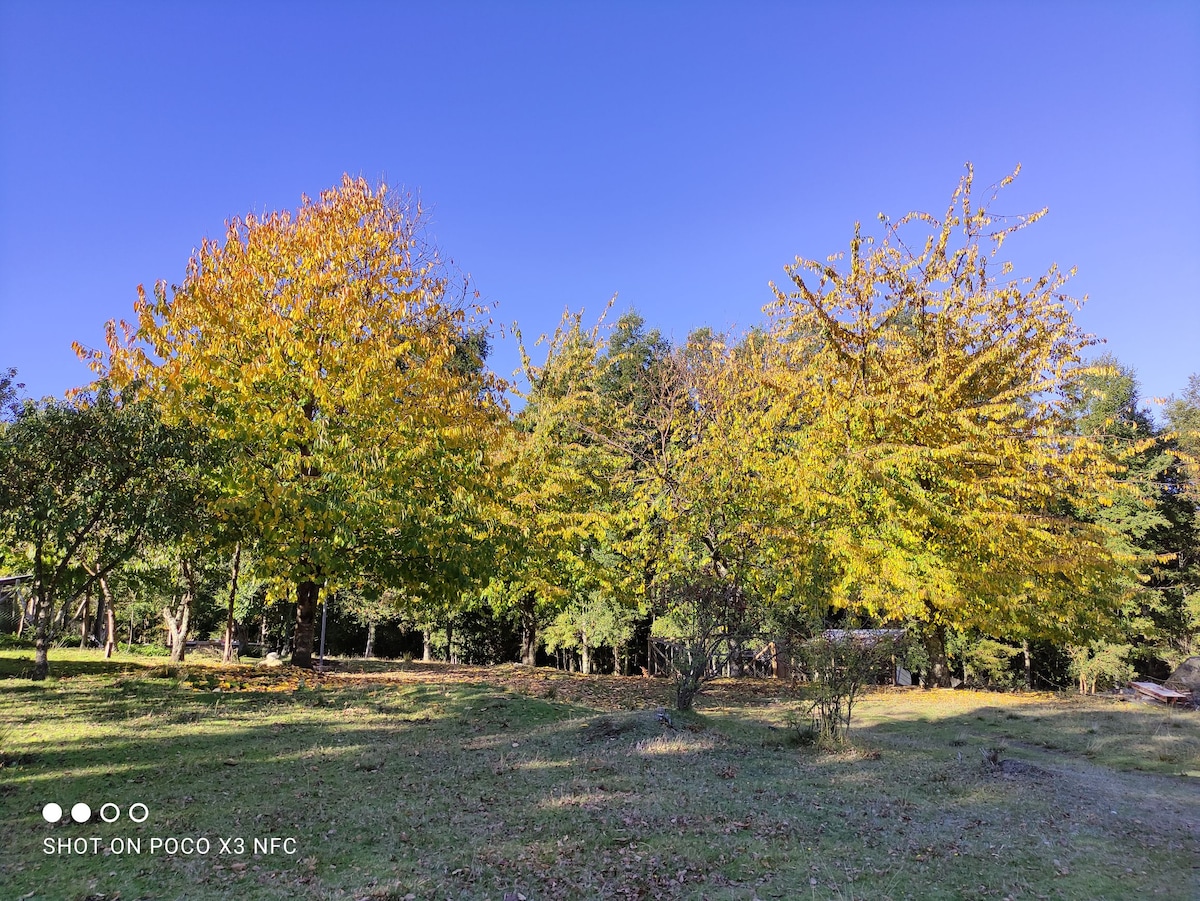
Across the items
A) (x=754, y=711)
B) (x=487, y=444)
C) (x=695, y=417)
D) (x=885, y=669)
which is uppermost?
(x=695, y=417)

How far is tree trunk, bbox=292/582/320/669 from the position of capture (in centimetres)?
1139

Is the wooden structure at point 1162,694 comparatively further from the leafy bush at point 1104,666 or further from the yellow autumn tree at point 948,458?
the leafy bush at point 1104,666

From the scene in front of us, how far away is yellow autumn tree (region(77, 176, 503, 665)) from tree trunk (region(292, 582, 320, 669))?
9 cm

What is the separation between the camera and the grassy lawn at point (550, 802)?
372 centimetres

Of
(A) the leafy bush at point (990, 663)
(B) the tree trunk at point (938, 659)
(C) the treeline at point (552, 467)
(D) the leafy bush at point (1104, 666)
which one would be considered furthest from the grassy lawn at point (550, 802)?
(D) the leafy bush at point (1104, 666)

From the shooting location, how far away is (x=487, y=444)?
1184 centimetres

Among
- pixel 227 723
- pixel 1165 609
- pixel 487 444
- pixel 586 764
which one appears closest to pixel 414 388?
pixel 487 444

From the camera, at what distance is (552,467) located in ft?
47.2

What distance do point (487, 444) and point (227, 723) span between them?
5883mm

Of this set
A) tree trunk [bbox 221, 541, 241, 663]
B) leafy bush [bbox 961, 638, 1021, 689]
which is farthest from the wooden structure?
tree trunk [bbox 221, 541, 241, 663]

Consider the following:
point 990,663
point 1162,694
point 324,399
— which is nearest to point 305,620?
point 324,399

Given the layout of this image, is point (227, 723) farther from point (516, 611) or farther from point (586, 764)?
point (516, 611)

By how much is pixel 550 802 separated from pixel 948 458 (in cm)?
935

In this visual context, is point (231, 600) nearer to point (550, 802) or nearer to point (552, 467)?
point (552, 467)
